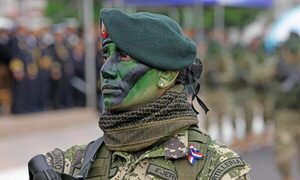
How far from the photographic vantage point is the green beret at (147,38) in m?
2.44

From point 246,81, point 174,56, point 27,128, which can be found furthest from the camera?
point 246,81

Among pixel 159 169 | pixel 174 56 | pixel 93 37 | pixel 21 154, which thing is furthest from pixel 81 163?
pixel 93 37

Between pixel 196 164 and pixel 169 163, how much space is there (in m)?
0.08

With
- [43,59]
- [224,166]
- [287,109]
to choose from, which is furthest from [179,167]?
[43,59]

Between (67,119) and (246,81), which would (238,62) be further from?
(67,119)

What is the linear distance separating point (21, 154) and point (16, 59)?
2356mm

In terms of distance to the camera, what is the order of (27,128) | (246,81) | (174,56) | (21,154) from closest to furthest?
(174,56), (21,154), (27,128), (246,81)

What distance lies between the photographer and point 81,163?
2.58m

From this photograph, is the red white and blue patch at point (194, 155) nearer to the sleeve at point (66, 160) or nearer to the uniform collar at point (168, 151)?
the uniform collar at point (168, 151)

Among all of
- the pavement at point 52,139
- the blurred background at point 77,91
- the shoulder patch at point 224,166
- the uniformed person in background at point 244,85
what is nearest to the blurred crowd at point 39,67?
the blurred background at point 77,91

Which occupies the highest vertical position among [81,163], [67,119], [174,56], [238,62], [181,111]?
[174,56]

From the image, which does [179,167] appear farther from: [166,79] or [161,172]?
[166,79]

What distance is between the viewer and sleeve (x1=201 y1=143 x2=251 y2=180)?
8.00 feet

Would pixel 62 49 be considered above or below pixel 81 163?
below
